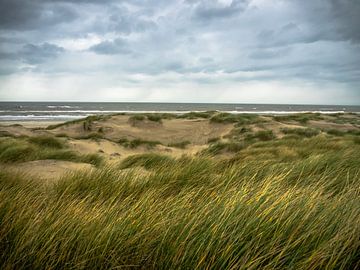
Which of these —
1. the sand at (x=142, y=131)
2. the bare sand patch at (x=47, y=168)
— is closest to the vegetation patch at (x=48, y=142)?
the sand at (x=142, y=131)

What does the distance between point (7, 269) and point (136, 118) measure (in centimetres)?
1825

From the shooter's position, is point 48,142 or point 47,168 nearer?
point 47,168

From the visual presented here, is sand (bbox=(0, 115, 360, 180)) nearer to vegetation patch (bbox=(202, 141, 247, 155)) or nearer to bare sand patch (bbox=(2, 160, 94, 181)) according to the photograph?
vegetation patch (bbox=(202, 141, 247, 155))

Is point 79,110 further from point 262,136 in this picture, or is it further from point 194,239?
point 194,239

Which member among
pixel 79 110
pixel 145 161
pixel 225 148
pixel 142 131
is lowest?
pixel 142 131

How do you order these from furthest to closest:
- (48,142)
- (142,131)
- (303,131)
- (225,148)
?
(142,131), (303,131), (48,142), (225,148)

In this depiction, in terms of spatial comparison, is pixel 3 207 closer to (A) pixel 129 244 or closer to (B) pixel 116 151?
(A) pixel 129 244

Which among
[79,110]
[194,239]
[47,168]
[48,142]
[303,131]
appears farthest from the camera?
[79,110]

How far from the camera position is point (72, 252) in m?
1.96

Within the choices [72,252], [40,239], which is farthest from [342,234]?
[40,239]

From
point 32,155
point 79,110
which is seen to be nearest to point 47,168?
point 32,155

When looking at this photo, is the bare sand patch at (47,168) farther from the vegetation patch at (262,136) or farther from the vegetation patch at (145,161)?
the vegetation patch at (262,136)

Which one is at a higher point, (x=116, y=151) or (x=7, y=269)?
(x=7, y=269)

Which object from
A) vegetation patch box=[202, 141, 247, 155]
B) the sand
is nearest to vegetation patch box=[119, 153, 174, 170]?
vegetation patch box=[202, 141, 247, 155]
